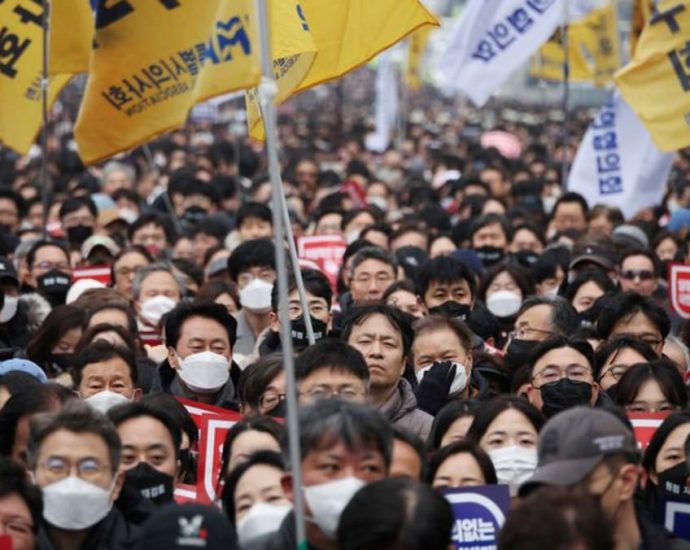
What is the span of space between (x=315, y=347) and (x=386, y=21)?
2.80 meters

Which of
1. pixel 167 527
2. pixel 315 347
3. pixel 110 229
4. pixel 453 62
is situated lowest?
pixel 167 527

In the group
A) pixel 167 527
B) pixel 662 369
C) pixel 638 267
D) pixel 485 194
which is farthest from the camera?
pixel 485 194

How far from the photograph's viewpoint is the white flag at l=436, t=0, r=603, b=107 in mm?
18266

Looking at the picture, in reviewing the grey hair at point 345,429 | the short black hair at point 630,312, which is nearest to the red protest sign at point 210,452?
the grey hair at point 345,429

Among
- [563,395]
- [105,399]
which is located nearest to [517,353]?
[563,395]

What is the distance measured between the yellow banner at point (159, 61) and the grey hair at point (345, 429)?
152cm

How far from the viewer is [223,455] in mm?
7691

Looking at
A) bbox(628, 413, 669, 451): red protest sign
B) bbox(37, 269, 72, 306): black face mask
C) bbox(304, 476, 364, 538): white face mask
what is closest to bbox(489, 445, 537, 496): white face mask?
bbox(628, 413, 669, 451): red protest sign

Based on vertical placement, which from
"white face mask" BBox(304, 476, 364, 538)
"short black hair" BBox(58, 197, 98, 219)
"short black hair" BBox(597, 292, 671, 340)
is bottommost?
"white face mask" BBox(304, 476, 364, 538)

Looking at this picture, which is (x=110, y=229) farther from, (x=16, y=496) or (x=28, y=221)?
(x=16, y=496)

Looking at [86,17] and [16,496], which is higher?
[86,17]

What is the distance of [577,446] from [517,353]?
3.85 metres

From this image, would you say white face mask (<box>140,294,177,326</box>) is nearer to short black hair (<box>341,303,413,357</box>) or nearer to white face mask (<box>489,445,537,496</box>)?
short black hair (<box>341,303,413,357</box>)

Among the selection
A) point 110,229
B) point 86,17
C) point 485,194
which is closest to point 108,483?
point 86,17
